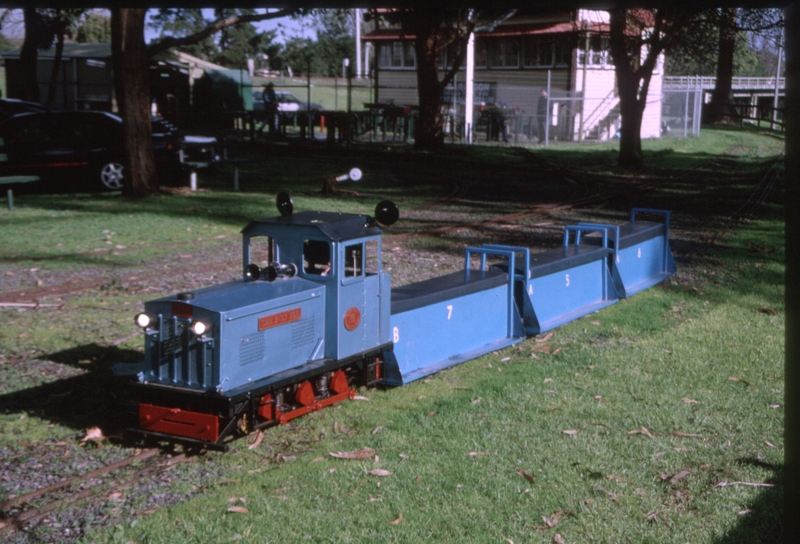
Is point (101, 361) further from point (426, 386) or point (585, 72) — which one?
point (585, 72)

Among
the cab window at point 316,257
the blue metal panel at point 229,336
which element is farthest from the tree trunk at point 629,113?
the blue metal panel at point 229,336

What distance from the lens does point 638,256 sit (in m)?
12.3

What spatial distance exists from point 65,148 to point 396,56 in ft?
117

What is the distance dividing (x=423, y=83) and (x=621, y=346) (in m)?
22.8

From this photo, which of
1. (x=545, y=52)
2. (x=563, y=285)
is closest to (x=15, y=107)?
(x=563, y=285)

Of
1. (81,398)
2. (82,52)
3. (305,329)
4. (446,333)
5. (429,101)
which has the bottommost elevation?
(81,398)

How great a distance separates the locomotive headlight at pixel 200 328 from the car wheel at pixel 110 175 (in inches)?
528

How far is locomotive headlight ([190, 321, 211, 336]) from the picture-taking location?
20.0 feet

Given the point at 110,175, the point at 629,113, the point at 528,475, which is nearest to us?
the point at 528,475

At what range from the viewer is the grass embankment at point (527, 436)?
5070 mm

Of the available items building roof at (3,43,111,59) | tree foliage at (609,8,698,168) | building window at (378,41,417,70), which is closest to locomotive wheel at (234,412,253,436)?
tree foliage at (609,8,698,168)

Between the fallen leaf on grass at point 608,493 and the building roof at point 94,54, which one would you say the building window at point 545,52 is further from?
the fallen leaf on grass at point 608,493

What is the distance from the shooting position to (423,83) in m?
30.7

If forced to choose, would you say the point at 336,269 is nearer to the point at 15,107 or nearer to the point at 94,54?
the point at 15,107
